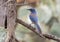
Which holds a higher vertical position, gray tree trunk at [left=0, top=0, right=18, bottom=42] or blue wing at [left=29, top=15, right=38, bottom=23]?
gray tree trunk at [left=0, top=0, right=18, bottom=42]

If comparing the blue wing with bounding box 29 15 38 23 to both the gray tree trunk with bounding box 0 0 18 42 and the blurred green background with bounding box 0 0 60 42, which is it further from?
the gray tree trunk with bounding box 0 0 18 42

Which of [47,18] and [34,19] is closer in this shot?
[34,19]

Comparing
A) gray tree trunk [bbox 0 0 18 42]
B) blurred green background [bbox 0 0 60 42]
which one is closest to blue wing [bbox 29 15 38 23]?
blurred green background [bbox 0 0 60 42]

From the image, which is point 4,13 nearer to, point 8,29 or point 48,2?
point 8,29

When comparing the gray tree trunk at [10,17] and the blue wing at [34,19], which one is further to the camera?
the blue wing at [34,19]

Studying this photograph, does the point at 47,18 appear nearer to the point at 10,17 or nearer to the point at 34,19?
the point at 34,19

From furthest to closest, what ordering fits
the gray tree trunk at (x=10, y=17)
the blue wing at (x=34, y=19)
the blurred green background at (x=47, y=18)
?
the blurred green background at (x=47, y=18)
the blue wing at (x=34, y=19)
the gray tree trunk at (x=10, y=17)

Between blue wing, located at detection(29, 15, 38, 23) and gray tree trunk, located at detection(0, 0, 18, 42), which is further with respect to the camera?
blue wing, located at detection(29, 15, 38, 23)

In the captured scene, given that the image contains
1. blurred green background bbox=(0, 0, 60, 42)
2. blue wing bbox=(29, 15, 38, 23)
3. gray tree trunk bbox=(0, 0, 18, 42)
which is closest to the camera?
gray tree trunk bbox=(0, 0, 18, 42)

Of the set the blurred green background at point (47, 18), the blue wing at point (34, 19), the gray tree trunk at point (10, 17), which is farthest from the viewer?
the blurred green background at point (47, 18)

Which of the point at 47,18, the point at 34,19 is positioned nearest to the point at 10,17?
the point at 34,19

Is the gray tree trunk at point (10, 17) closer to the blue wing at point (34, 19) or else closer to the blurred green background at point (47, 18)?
the blue wing at point (34, 19)

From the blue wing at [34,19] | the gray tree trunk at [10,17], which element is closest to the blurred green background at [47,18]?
the blue wing at [34,19]
